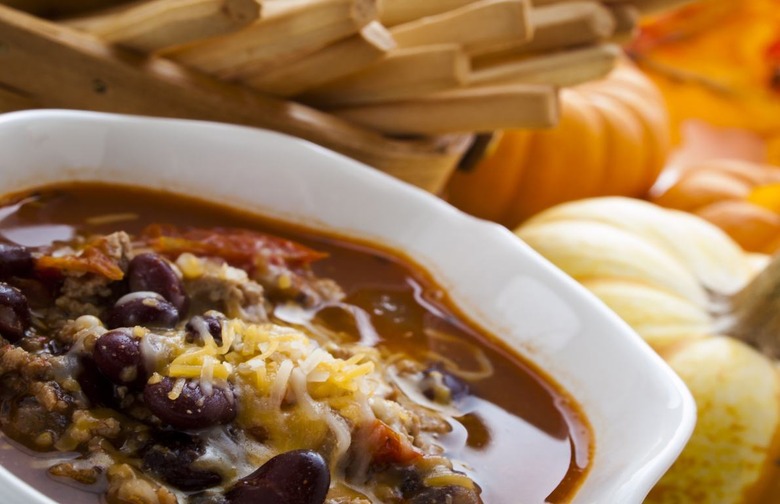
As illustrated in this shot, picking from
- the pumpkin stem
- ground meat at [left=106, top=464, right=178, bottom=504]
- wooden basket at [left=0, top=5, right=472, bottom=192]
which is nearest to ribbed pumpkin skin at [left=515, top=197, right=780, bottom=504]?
the pumpkin stem

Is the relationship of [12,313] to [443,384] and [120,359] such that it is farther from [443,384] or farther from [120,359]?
[443,384]

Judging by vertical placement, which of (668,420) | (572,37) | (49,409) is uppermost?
(572,37)

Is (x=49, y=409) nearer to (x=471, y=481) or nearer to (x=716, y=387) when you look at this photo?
(x=471, y=481)

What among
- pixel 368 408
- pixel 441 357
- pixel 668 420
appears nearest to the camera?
pixel 368 408

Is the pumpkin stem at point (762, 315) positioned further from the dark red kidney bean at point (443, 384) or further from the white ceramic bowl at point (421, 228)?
the dark red kidney bean at point (443, 384)

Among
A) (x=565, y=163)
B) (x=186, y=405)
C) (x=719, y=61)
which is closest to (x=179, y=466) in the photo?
(x=186, y=405)

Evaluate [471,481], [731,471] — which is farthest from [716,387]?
[471,481]
